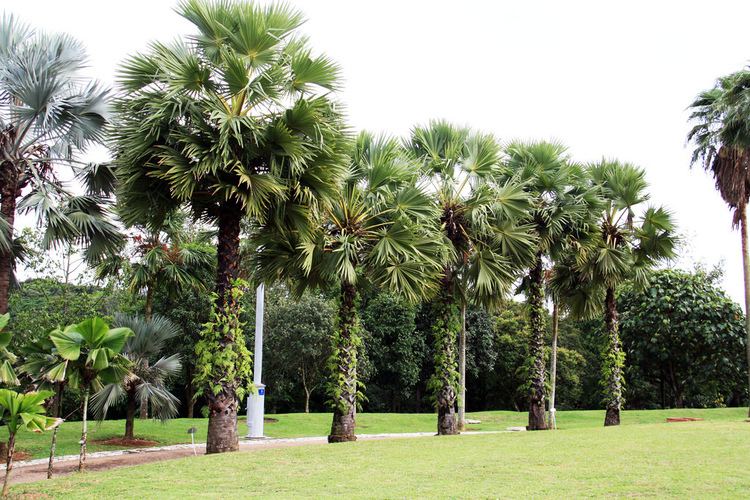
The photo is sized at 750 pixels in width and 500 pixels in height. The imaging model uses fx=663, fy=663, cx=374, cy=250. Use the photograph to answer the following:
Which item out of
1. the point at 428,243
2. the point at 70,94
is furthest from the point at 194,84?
the point at 428,243

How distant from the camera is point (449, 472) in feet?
32.8

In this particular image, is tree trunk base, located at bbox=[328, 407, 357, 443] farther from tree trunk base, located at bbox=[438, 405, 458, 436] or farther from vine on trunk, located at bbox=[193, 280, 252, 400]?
vine on trunk, located at bbox=[193, 280, 252, 400]

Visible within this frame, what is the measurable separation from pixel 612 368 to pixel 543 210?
593 centimetres

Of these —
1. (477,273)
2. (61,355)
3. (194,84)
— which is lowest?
(61,355)

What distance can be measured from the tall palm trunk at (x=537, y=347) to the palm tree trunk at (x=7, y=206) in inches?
539

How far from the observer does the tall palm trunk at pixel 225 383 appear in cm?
1266

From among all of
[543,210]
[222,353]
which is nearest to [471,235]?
[543,210]

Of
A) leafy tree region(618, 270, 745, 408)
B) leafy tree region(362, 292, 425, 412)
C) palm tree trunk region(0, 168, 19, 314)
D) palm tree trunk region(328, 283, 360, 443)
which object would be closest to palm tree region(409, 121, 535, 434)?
palm tree trunk region(328, 283, 360, 443)

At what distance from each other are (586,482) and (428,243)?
733 cm

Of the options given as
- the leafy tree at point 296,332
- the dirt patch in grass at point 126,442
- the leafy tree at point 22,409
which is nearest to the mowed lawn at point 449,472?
the leafy tree at point 22,409

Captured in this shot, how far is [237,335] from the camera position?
1306cm

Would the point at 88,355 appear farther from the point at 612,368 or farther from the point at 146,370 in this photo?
the point at 612,368

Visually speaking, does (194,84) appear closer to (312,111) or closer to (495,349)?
(312,111)

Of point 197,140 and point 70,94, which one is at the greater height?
point 70,94
